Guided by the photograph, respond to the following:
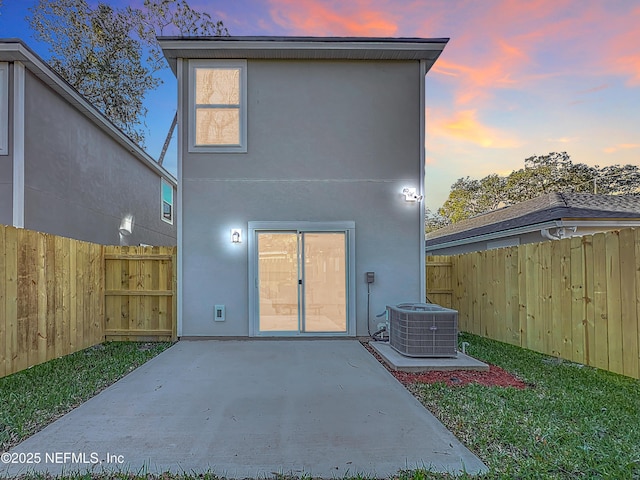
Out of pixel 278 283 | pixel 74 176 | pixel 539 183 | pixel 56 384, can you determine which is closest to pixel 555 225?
pixel 278 283

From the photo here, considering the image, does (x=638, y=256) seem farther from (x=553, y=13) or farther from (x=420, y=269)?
(x=553, y=13)

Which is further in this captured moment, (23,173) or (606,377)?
(23,173)

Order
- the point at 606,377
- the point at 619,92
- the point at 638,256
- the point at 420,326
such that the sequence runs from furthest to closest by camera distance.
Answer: the point at 619,92, the point at 420,326, the point at 606,377, the point at 638,256

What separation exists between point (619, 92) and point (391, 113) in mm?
9897

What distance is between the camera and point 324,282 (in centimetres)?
654

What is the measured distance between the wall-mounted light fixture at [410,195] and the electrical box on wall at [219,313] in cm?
404

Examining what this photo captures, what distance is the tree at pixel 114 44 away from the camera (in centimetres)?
1274

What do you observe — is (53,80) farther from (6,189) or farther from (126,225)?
(126,225)

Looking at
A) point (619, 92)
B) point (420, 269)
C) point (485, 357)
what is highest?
point (619, 92)

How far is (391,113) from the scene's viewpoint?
6777mm

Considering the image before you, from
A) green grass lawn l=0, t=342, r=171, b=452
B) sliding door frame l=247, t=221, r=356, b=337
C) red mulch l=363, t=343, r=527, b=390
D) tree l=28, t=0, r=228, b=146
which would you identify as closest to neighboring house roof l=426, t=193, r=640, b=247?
sliding door frame l=247, t=221, r=356, b=337

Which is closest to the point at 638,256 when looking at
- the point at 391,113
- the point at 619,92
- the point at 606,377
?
the point at 606,377

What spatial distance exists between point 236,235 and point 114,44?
12533 millimetres

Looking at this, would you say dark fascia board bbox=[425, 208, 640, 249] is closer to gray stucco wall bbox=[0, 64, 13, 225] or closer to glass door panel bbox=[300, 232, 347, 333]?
glass door panel bbox=[300, 232, 347, 333]
